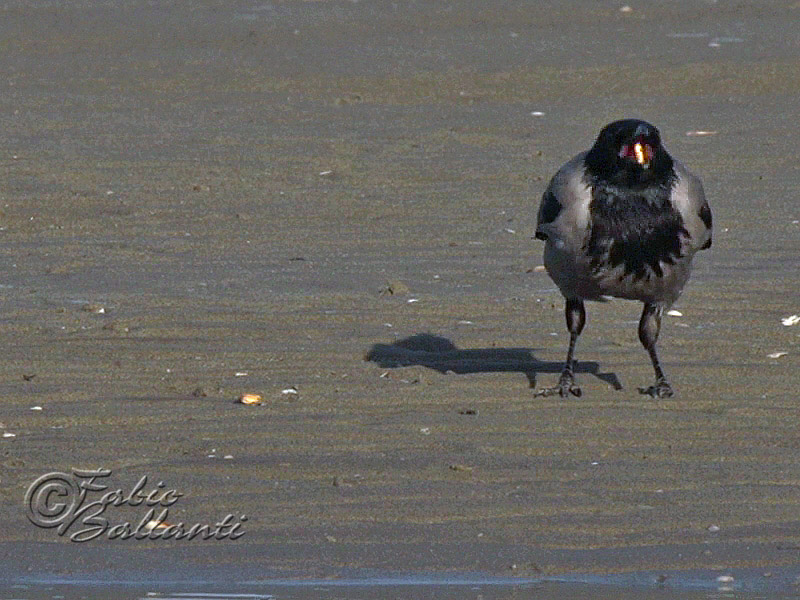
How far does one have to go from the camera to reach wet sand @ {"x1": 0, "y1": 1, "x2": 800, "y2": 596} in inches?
272

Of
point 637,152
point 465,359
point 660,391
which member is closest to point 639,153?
point 637,152

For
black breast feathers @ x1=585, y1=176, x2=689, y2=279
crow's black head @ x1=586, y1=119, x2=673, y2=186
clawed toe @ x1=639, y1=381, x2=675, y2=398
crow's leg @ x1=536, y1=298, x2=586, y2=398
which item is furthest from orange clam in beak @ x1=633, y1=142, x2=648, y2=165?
clawed toe @ x1=639, y1=381, x2=675, y2=398

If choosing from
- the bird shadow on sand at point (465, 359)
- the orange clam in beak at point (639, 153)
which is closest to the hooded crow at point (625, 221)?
the orange clam in beak at point (639, 153)

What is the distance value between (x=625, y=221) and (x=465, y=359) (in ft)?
4.35

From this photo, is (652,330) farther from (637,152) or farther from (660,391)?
(637,152)

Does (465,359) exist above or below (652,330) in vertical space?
below

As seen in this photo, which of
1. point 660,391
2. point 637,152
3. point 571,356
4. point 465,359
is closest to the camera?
point 637,152

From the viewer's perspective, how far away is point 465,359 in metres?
9.12

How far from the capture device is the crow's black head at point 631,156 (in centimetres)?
804

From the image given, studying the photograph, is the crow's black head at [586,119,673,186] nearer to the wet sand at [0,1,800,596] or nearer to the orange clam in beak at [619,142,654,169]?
the orange clam in beak at [619,142,654,169]

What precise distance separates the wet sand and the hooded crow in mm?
515

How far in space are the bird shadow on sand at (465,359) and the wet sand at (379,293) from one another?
2 centimetres

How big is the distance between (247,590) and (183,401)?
2.20m

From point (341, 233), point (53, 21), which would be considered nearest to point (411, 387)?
point (341, 233)
